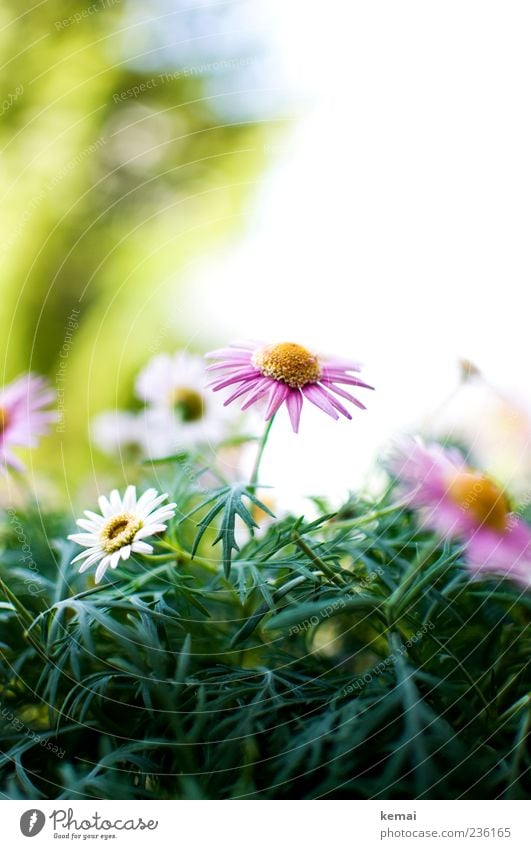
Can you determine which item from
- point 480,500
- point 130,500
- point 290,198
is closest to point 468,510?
point 480,500

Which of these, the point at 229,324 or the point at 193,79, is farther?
the point at 193,79

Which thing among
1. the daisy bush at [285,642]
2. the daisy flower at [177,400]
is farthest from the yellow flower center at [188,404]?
the daisy bush at [285,642]

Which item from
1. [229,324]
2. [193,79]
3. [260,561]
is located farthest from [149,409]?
[193,79]

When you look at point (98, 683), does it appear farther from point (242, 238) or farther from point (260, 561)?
point (242, 238)

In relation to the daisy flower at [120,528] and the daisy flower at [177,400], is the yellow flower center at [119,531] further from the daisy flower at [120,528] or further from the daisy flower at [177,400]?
the daisy flower at [177,400]

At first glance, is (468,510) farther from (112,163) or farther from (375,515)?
(112,163)

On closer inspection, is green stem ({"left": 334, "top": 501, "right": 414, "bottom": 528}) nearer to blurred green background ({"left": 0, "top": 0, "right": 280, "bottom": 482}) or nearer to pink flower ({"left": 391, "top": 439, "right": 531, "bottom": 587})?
pink flower ({"left": 391, "top": 439, "right": 531, "bottom": 587})
